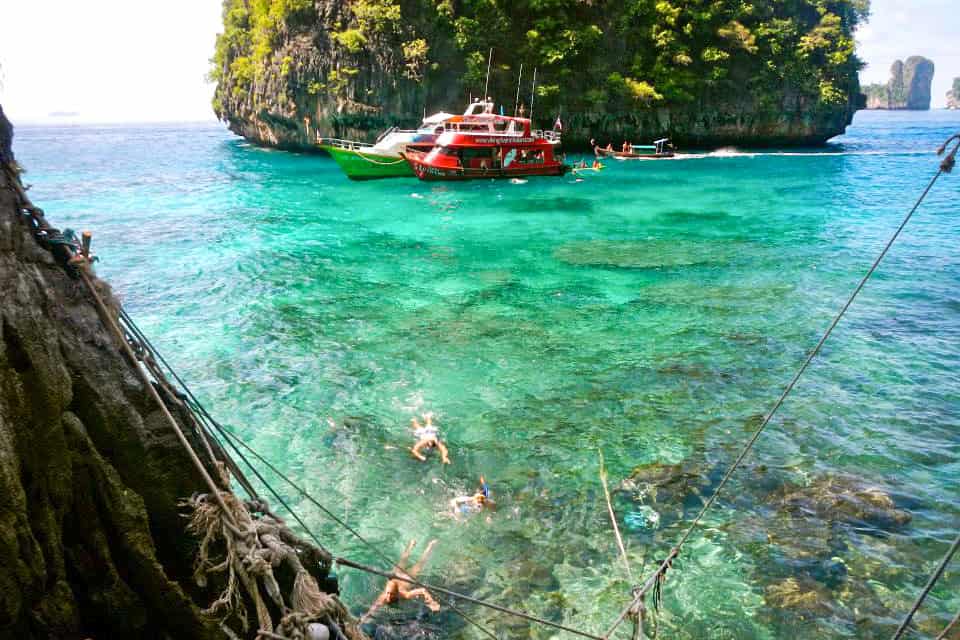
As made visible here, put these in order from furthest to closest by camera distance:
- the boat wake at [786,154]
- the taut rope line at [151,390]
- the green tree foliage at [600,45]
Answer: the boat wake at [786,154], the green tree foliage at [600,45], the taut rope line at [151,390]

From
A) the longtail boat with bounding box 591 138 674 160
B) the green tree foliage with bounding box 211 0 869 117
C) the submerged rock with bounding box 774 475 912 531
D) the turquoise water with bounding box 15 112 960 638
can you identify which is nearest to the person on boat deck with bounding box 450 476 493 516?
the turquoise water with bounding box 15 112 960 638

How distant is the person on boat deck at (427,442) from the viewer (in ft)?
29.4

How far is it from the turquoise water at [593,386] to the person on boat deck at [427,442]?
243mm

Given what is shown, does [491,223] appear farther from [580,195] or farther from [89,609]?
[89,609]

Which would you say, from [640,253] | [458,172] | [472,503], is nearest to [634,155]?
[458,172]

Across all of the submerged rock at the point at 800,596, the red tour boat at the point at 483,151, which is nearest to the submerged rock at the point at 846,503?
the submerged rock at the point at 800,596

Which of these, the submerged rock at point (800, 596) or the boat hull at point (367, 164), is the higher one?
the boat hull at point (367, 164)

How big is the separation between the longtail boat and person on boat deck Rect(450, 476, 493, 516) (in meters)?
41.7

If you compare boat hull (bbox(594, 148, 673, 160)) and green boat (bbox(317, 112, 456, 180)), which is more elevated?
boat hull (bbox(594, 148, 673, 160))

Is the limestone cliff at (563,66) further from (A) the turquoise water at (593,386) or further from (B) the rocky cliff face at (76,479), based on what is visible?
(B) the rocky cliff face at (76,479)

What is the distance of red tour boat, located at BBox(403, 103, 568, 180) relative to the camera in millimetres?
34562

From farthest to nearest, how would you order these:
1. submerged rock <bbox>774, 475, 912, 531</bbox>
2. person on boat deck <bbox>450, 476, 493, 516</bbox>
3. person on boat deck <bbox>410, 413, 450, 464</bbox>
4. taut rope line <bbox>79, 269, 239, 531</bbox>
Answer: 1. person on boat deck <bbox>410, 413, 450, 464</bbox>
2. person on boat deck <bbox>450, 476, 493, 516</bbox>
3. submerged rock <bbox>774, 475, 912, 531</bbox>
4. taut rope line <bbox>79, 269, 239, 531</bbox>

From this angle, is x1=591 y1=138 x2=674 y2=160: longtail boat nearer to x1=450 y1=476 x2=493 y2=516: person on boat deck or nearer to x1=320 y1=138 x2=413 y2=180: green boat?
x1=320 y1=138 x2=413 y2=180: green boat

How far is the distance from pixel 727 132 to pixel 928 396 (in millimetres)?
51795
